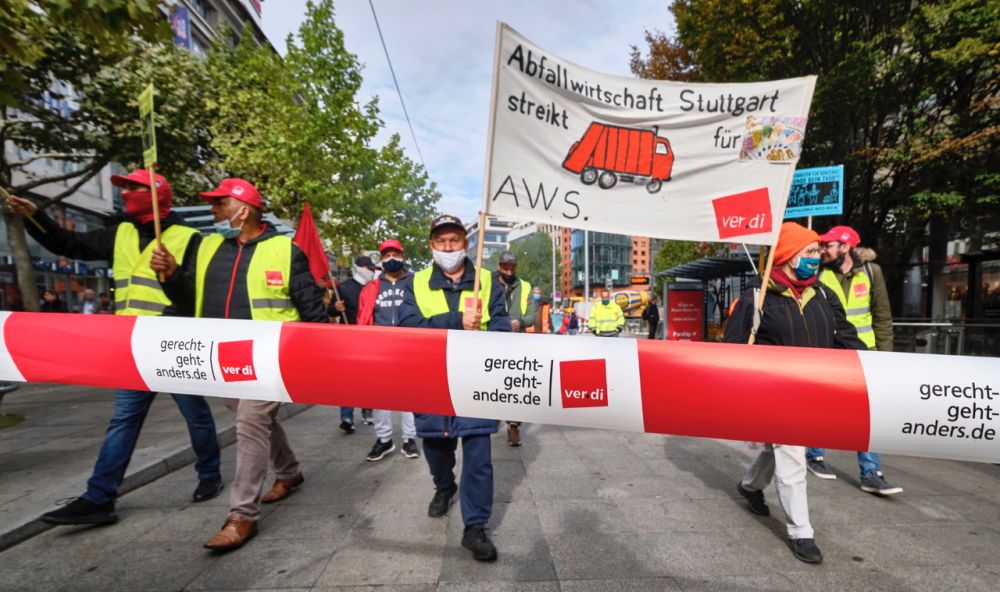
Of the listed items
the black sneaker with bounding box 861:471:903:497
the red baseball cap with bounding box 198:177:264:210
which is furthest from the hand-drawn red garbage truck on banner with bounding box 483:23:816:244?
the black sneaker with bounding box 861:471:903:497

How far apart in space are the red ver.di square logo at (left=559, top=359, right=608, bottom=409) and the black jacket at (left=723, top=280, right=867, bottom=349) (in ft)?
4.33

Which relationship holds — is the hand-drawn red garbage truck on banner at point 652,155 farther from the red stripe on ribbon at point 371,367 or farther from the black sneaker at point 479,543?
the black sneaker at point 479,543

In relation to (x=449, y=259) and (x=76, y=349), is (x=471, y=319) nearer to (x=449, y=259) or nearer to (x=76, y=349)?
(x=449, y=259)

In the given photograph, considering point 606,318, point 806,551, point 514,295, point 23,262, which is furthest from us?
point 606,318

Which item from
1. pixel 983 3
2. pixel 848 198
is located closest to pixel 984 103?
pixel 983 3

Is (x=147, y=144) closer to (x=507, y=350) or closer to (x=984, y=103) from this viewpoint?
(x=507, y=350)

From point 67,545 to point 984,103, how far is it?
13.9 metres

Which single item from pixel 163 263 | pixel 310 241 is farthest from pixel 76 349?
pixel 310 241

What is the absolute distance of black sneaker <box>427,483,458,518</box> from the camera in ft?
10.5

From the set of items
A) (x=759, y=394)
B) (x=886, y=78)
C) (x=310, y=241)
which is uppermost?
(x=886, y=78)

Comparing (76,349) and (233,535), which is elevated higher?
(76,349)

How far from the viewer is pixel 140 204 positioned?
314 centimetres

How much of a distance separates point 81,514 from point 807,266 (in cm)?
467

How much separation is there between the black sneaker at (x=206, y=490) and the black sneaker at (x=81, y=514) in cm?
49
